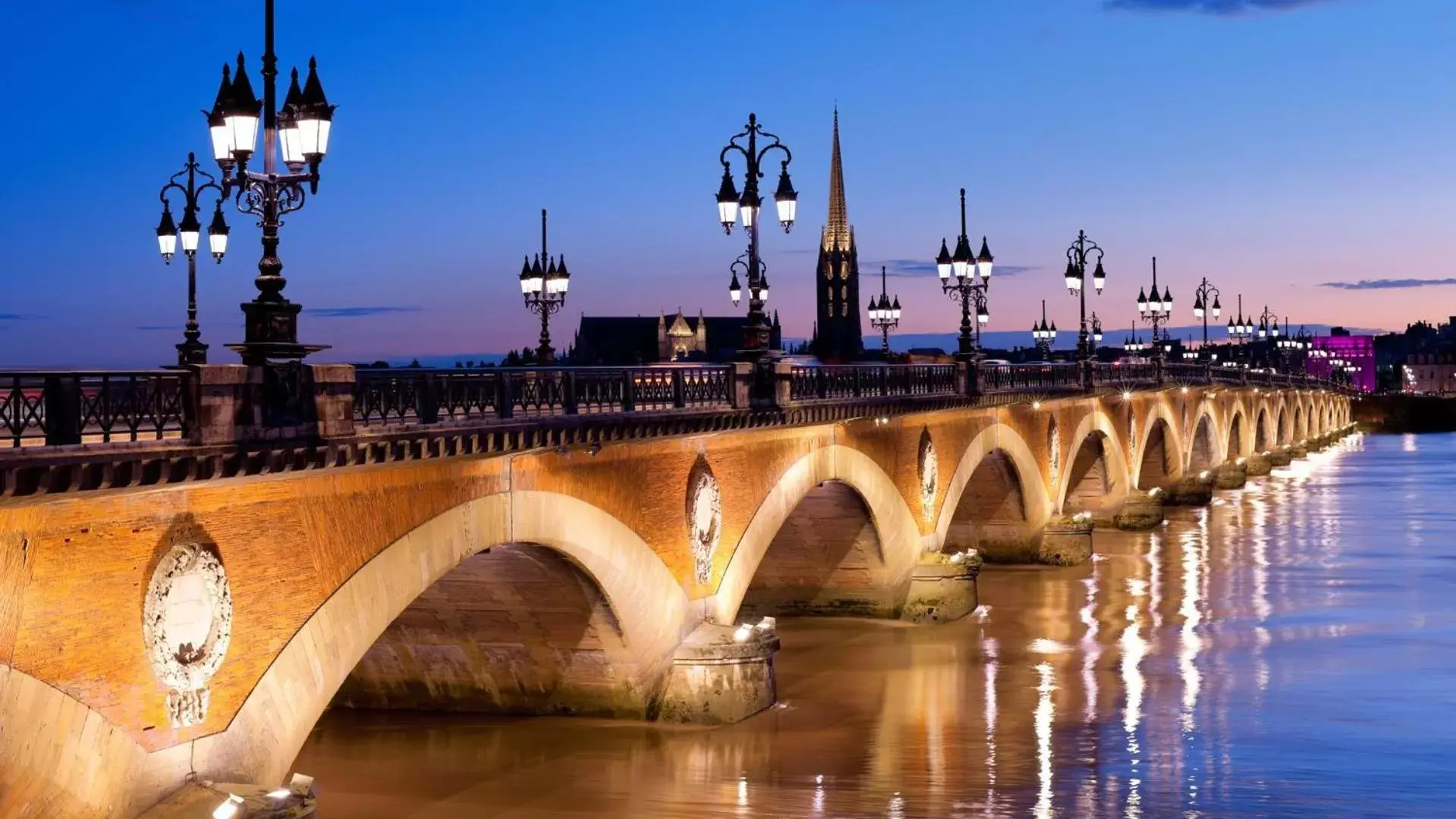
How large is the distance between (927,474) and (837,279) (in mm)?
90265

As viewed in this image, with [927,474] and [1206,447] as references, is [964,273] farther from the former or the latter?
[1206,447]

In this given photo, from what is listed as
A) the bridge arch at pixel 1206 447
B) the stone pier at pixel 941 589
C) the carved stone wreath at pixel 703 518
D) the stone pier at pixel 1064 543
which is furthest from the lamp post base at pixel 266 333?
the bridge arch at pixel 1206 447

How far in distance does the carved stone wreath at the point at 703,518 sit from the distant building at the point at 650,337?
9597 centimetres

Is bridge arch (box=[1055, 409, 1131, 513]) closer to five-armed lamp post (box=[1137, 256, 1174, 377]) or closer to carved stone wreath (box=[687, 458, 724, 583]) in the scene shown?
five-armed lamp post (box=[1137, 256, 1174, 377])

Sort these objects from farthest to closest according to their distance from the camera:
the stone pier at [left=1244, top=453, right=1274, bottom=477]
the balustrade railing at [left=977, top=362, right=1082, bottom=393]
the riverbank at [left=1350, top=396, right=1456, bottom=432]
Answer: the riverbank at [left=1350, top=396, right=1456, bottom=432]
the stone pier at [left=1244, top=453, right=1274, bottom=477]
the balustrade railing at [left=977, top=362, right=1082, bottom=393]

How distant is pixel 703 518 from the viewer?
2227 cm

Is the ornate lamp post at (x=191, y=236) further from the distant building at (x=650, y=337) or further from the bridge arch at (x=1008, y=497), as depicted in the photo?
the distant building at (x=650, y=337)

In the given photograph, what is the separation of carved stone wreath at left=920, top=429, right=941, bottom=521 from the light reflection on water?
2378 millimetres

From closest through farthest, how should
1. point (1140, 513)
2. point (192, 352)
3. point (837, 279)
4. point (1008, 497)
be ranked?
1. point (192, 352)
2. point (1008, 497)
3. point (1140, 513)
4. point (837, 279)

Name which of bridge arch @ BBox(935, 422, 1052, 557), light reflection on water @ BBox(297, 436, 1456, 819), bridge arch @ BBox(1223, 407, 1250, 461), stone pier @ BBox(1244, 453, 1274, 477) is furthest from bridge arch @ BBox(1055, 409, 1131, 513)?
bridge arch @ BBox(1223, 407, 1250, 461)

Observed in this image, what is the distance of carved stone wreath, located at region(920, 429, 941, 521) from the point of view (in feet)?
107

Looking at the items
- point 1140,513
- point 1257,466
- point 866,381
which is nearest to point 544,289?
point 866,381

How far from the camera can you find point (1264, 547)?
4775cm

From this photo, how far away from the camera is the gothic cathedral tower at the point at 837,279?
122 meters
